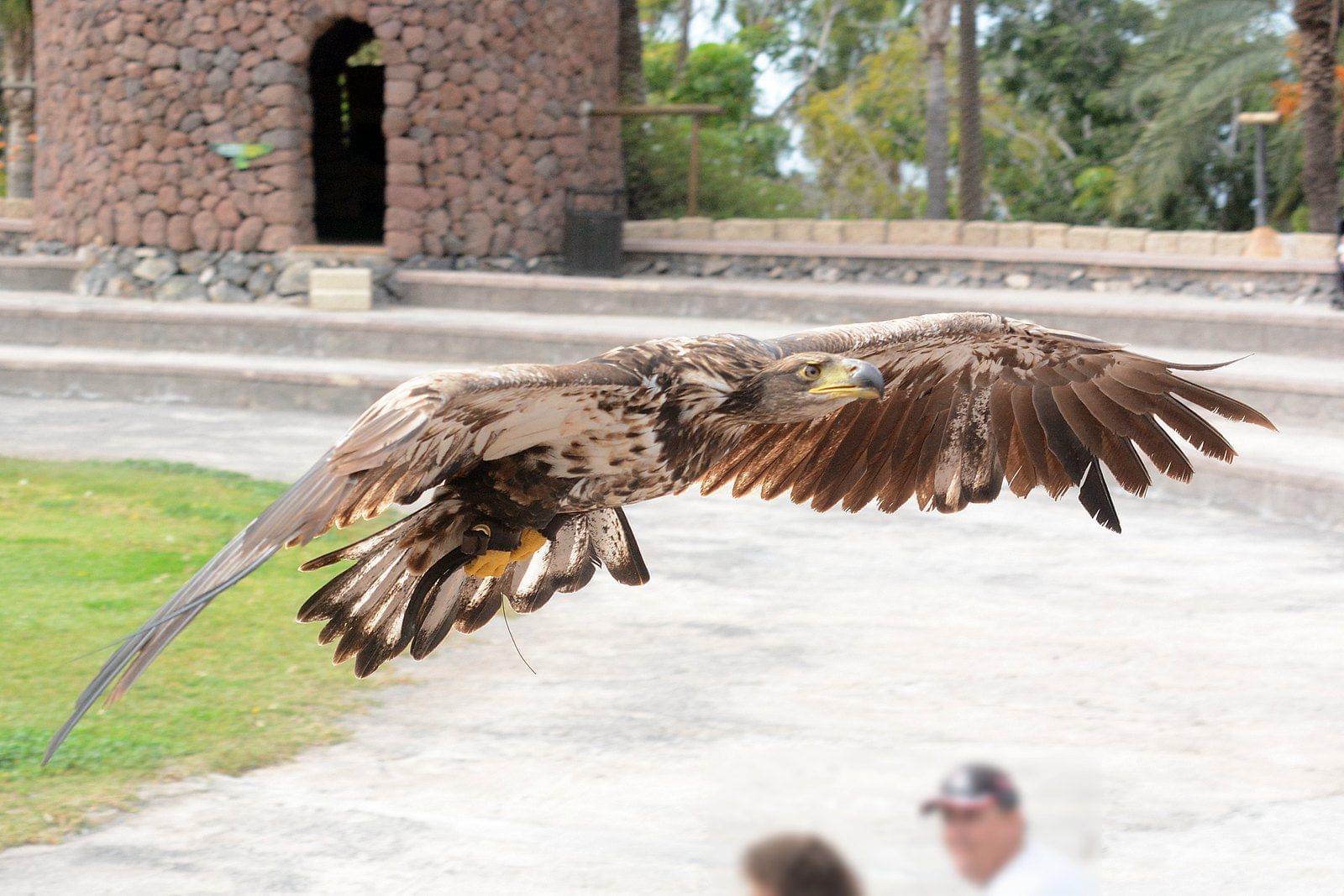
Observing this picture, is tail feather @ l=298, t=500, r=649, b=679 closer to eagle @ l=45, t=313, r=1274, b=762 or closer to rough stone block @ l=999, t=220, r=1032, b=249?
eagle @ l=45, t=313, r=1274, b=762

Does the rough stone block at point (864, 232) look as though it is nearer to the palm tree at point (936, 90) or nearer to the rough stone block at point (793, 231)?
the rough stone block at point (793, 231)

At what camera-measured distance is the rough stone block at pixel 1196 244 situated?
50.0 ft

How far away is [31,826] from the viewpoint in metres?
4.11

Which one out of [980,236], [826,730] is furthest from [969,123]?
[826,730]

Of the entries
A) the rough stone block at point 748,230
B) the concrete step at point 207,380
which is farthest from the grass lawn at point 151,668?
the rough stone block at point 748,230

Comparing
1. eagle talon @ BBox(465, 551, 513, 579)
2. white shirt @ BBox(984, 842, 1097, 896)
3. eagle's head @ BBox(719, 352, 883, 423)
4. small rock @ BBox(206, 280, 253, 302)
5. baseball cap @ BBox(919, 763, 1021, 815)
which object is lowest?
small rock @ BBox(206, 280, 253, 302)

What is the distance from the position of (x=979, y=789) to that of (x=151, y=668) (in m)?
4.68

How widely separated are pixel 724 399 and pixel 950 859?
2408 millimetres

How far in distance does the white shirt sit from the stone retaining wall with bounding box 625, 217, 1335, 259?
14.7 metres

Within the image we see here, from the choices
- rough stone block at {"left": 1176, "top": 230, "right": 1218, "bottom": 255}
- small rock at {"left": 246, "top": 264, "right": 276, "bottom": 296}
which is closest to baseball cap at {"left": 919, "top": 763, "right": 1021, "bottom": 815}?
small rock at {"left": 246, "top": 264, "right": 276, "bottom": 296}

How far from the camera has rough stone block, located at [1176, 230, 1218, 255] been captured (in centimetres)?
1523

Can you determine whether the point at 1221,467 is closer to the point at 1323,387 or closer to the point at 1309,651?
the point at 1323,387

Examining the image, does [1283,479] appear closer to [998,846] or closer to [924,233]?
[998,846]

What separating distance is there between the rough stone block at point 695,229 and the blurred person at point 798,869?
15576 mm
